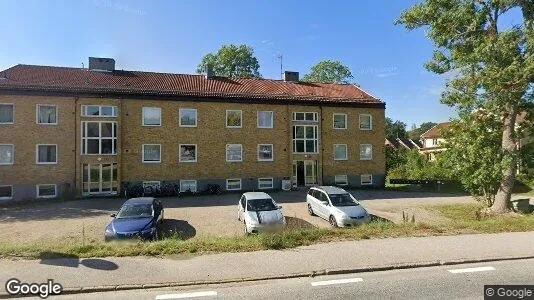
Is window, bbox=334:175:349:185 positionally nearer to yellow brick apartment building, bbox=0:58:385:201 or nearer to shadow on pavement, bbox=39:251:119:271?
yellow brick apartment building, bbox=0:58:385:201

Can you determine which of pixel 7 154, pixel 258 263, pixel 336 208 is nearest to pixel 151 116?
pixel 7 154

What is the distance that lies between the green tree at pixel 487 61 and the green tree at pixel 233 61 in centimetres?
3261

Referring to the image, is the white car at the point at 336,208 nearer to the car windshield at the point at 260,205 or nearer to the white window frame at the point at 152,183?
the car windshield at the point at 260,205

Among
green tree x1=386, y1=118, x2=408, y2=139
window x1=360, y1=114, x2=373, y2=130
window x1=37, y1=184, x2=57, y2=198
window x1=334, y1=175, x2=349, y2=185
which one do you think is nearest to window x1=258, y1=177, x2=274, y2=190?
window x1=334, y1=175, x2=349, y2=185

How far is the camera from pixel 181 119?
27422 mm

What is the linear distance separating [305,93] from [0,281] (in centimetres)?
2661

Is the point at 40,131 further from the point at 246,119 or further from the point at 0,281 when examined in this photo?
the point at 0,281

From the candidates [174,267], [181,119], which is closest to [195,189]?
[181,119]

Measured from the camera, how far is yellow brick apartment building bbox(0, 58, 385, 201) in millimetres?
24703

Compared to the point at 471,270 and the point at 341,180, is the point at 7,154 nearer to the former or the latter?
the point at 341,180

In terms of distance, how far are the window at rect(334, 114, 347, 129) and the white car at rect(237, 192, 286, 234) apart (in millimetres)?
16907

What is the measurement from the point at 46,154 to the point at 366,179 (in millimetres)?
24179

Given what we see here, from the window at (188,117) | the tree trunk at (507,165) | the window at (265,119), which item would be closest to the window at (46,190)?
the window at (188,117)

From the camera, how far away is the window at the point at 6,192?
78.9 feet
